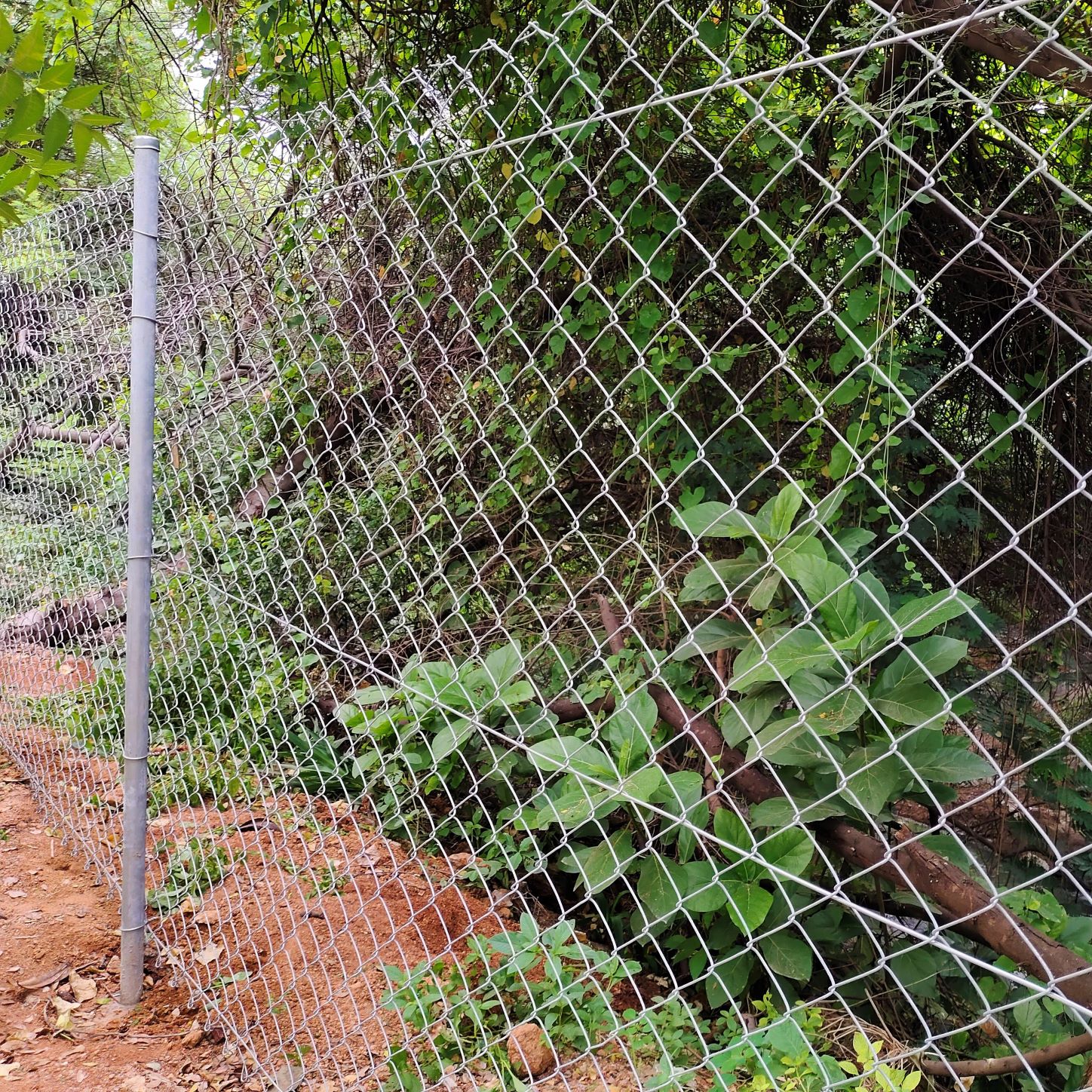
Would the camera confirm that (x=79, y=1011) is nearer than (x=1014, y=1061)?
No

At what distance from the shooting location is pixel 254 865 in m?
2.70

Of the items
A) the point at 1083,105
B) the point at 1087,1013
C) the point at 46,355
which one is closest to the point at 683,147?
the point at 1083,105

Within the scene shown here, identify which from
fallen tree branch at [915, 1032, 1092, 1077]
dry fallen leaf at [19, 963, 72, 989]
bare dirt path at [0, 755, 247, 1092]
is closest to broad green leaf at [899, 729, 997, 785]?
fallen tree branch at [915, 1032, 1092, 1077]

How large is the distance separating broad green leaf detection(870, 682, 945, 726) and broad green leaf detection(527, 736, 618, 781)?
1.45 ft

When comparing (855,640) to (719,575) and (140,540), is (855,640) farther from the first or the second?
(140,540)

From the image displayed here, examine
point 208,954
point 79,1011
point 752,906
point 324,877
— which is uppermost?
point 752,906

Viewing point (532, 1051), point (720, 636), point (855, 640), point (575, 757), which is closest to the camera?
point (855, 640)

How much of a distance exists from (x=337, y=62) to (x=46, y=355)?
1779 millimetres

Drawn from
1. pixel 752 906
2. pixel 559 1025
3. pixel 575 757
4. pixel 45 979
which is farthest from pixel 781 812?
pixel 45 979

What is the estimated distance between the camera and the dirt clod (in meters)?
1.87

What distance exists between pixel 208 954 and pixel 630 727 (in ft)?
4.64

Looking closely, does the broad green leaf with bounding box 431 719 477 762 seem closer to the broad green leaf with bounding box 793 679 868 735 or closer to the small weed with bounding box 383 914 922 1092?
the small weed with bounding box 383 914 922 1092

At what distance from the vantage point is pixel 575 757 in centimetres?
156

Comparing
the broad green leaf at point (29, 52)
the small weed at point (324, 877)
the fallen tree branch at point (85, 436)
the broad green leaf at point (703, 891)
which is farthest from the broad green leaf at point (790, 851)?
the fallen tree branch at point (85, 436)
